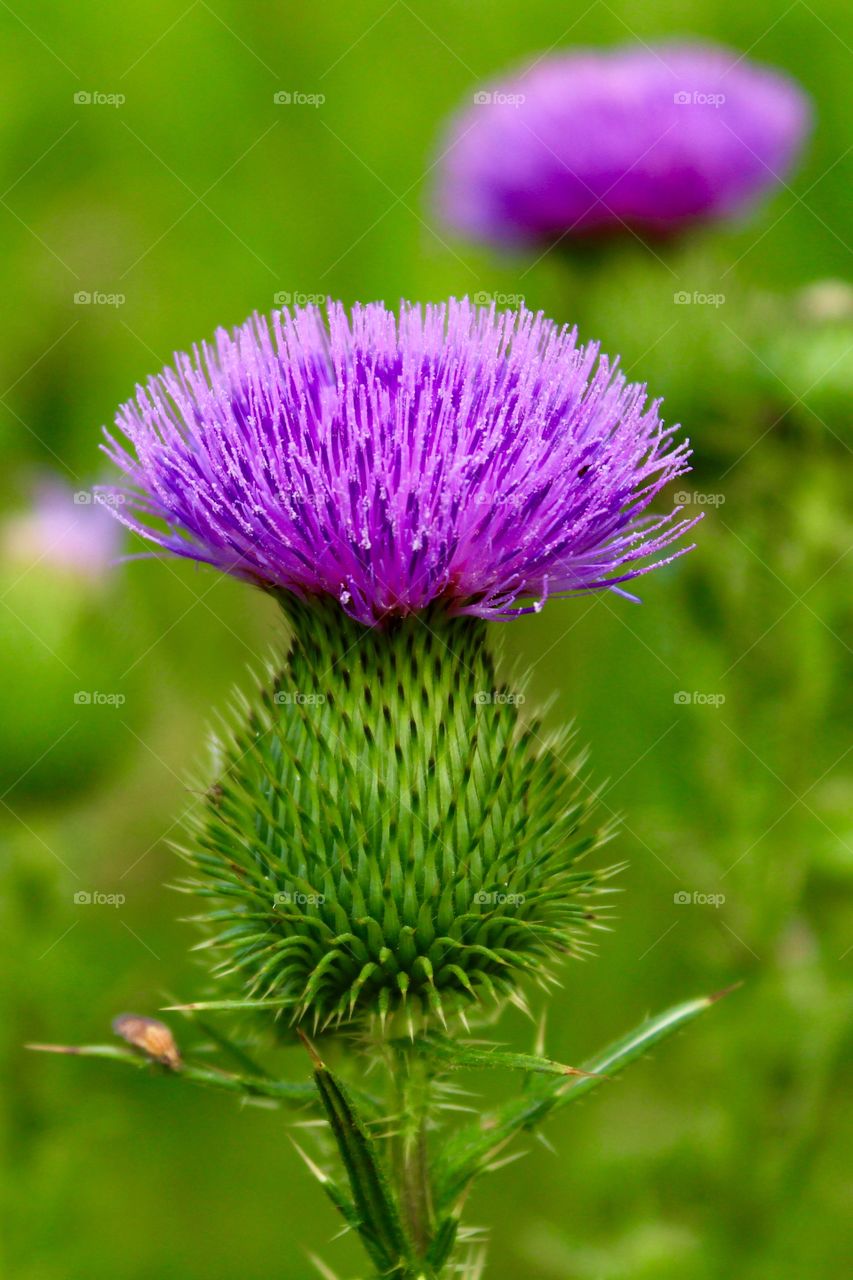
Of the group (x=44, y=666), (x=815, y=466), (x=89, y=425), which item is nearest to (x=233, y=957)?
(x=44, y=666)

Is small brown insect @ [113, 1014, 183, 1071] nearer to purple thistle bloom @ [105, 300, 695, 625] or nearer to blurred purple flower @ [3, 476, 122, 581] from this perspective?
purple thistle bloom @ [105, 300, 695, 625]

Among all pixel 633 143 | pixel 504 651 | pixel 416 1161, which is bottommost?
pixel 416 1161

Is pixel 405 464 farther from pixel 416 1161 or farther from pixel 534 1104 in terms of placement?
pixel 416 1161

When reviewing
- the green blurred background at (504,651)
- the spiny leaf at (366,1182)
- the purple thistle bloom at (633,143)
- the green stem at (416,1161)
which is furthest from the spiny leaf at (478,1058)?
the purple thistle bloom at (633,143)

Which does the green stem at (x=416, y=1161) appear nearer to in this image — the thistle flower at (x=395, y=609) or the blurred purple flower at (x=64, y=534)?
the thistle flower at (x=395, y=609)

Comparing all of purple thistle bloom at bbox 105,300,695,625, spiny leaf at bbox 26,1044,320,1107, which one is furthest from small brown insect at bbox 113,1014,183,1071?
purple thistle bloom at bbox 105,300,695,625

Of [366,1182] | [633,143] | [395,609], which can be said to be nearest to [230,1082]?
[366,1182]
